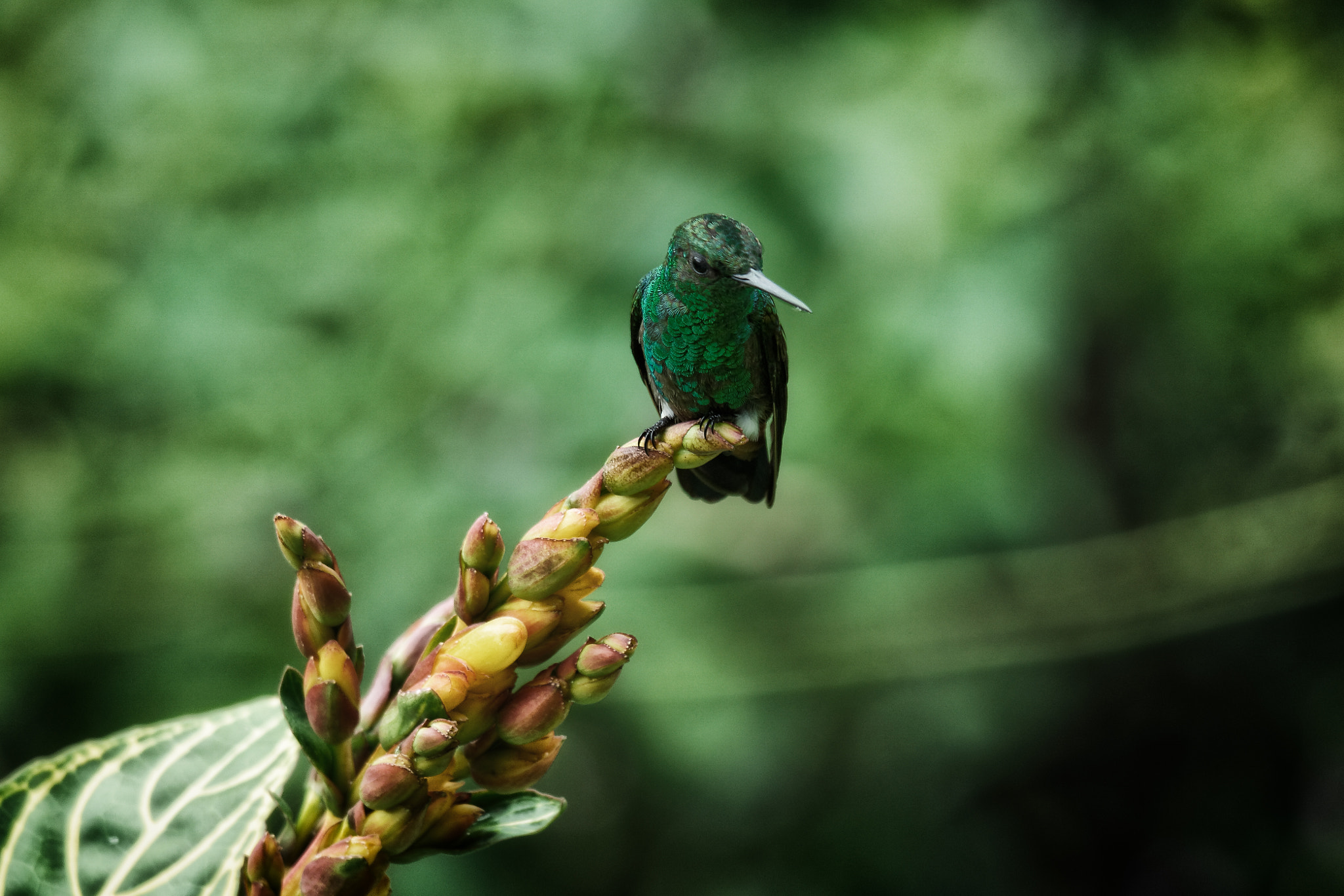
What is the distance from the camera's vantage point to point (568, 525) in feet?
2.31

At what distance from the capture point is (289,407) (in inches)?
99.0

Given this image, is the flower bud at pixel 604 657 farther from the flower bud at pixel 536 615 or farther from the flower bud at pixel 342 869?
the flower bud at pixel 342 869

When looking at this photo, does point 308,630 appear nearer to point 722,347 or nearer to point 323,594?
point 323,594

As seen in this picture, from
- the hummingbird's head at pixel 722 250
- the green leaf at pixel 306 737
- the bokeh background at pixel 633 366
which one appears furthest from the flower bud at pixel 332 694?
the bokeh background at pixel 633 366

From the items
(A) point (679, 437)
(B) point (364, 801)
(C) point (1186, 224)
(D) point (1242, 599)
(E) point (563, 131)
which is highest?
(E) point (563, 131)

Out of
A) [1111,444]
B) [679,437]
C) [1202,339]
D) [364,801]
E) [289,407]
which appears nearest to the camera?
[364,801]

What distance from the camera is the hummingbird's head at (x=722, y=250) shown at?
117cm

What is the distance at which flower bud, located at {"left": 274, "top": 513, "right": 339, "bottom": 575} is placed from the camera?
2.29 ft

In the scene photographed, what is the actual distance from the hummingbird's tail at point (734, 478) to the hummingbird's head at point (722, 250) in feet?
0.72

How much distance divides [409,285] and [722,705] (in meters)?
1.38

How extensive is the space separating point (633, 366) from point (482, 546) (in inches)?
71.0

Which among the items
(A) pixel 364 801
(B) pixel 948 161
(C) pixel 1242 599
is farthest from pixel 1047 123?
(A) pixel 364 801

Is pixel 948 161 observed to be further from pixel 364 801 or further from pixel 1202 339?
pixel 364 801

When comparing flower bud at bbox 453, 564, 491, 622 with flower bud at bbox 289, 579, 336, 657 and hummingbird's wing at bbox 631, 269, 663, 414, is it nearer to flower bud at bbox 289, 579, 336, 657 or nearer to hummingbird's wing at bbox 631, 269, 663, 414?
flower bud at bbox 289, 579, 336, 657
